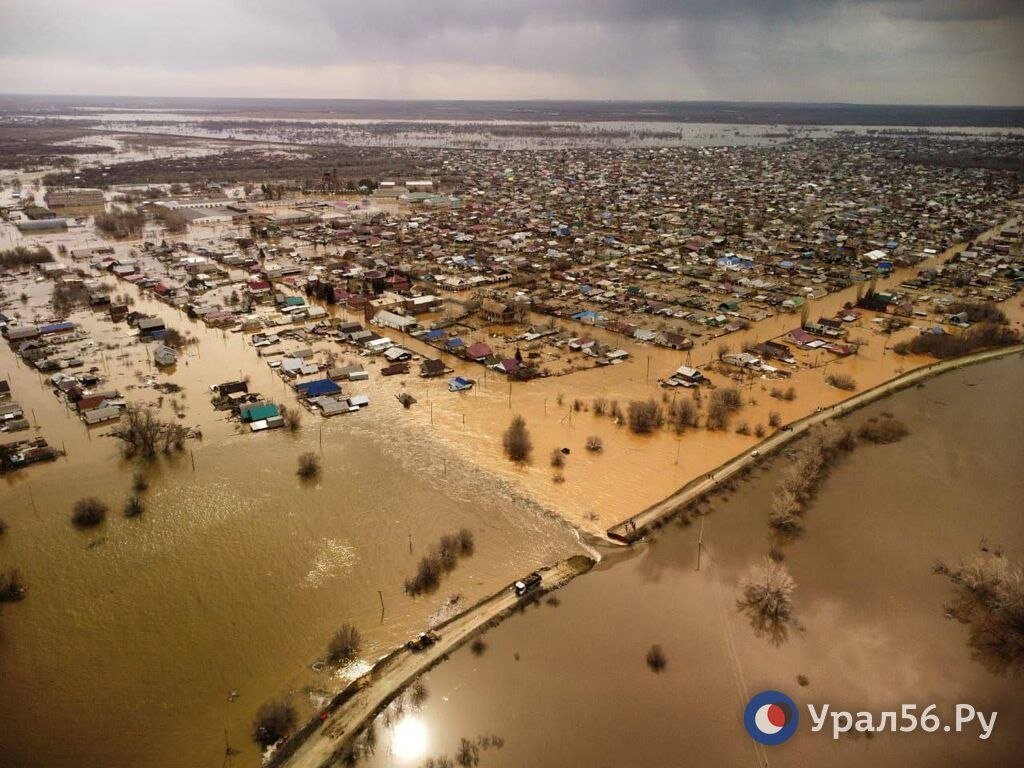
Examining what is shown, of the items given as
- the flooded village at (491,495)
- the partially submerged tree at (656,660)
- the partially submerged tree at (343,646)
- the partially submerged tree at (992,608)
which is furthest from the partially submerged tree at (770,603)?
the partially submerged tree at (343,646)

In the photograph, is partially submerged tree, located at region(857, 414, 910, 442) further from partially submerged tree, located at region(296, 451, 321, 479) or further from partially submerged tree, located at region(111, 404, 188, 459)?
partially submerged tree, located at region(111, 404, 188, 459)

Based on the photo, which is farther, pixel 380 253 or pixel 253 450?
pixel 380 253

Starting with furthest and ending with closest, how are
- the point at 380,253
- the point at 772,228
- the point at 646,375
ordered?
the point at 772,228 < the point at 380,253 < the point at 646,375

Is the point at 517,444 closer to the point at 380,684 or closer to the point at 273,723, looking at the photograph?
the point at 380,684

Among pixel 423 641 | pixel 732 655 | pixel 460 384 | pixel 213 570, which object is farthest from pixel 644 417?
pixel 213 570

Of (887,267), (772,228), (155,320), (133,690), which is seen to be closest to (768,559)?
(133,690)

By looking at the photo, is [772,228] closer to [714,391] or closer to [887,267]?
[887,267]
